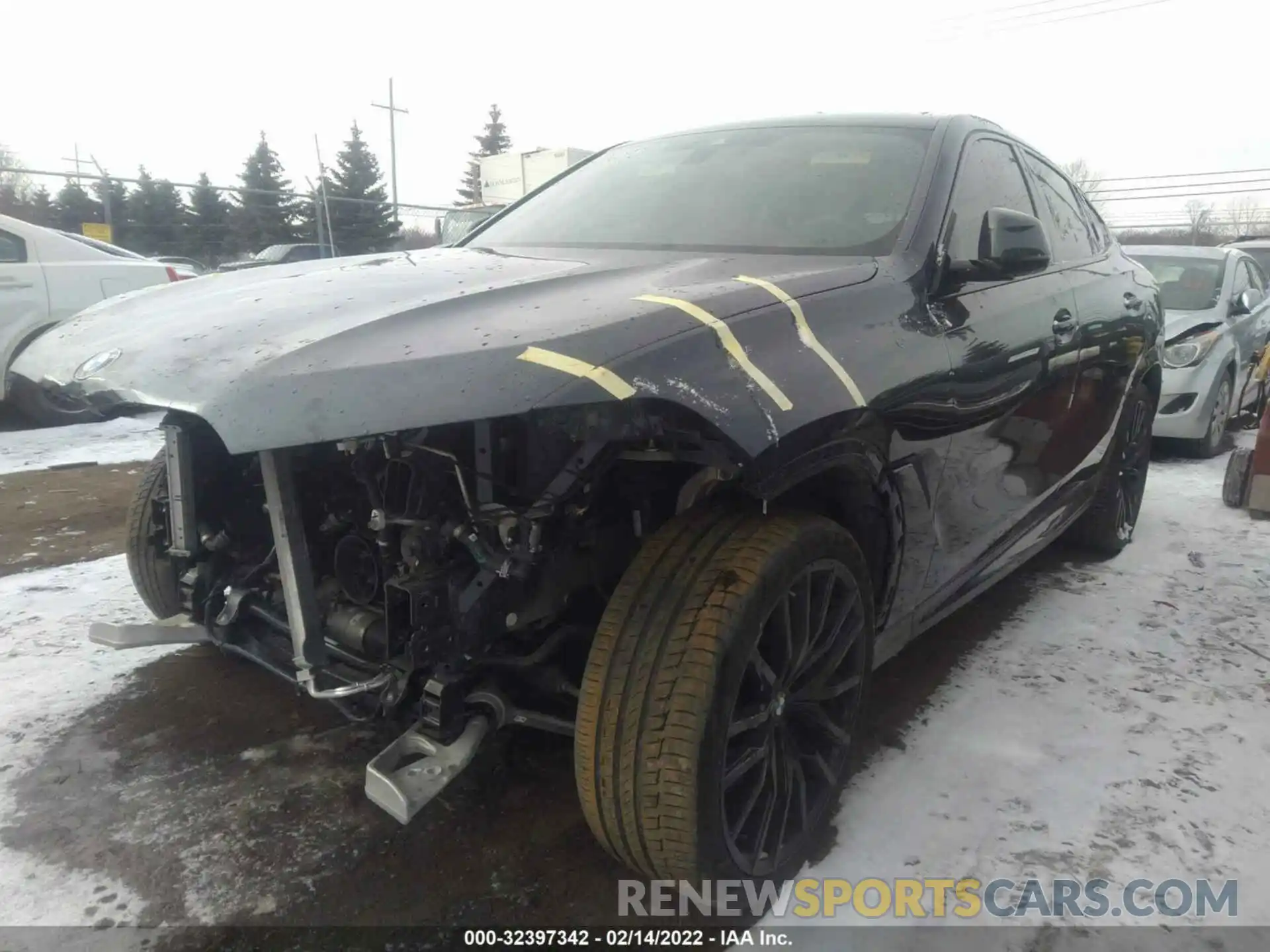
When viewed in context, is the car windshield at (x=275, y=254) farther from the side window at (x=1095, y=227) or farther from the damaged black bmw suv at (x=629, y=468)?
the damaged black bmw suv at (x=629, y=468)

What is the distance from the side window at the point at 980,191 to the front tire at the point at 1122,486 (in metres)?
1.25

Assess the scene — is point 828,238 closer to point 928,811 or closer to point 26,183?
point 928,811

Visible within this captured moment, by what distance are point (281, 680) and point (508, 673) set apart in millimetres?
1232

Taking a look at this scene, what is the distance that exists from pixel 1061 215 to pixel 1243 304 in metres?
4.59

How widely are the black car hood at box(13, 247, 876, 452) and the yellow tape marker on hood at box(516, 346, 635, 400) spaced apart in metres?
0.02

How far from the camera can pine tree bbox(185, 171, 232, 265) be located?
61.7 feet

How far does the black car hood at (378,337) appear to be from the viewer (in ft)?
4.59

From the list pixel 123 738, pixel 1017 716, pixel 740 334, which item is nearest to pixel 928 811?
pixel 1017 716

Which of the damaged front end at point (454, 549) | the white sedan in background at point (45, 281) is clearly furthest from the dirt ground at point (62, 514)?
the damaged front end at point (454, 549)

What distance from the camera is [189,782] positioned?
2322 mm

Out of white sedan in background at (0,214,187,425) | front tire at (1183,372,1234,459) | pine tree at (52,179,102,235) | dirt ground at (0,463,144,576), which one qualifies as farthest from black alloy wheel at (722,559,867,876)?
pine tree at (52,179,102,235)

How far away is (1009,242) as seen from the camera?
2.32 metres

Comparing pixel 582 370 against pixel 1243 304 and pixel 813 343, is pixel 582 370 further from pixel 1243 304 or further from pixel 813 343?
pixel 1243 304

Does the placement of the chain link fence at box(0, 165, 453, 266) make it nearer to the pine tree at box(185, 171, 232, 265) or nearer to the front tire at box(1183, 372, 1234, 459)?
the pine tree at box(185, 171, 232, 265)
